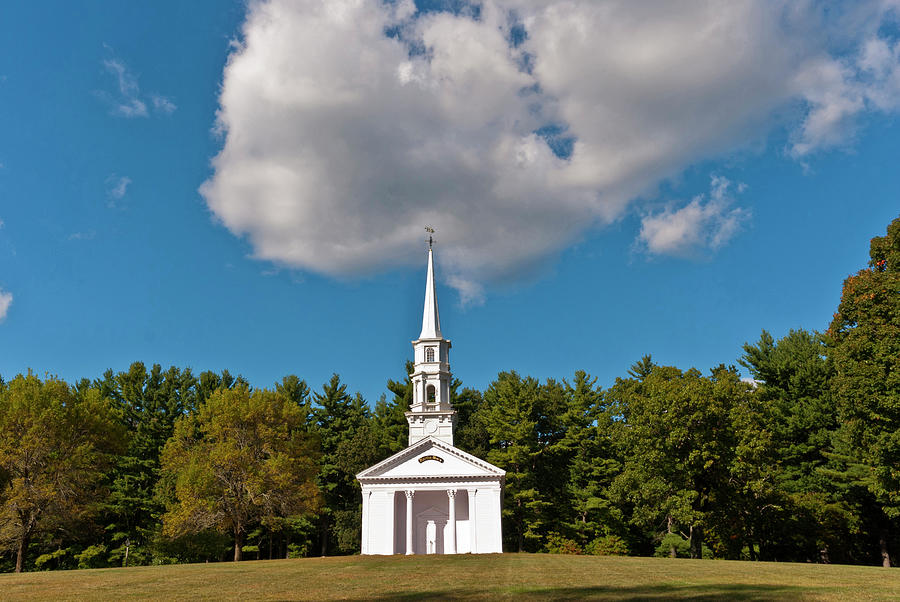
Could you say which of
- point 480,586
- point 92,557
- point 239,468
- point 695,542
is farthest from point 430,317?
point 480,586

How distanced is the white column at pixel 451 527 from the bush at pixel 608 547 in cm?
1235

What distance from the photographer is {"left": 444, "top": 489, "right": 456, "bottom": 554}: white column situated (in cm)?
4581

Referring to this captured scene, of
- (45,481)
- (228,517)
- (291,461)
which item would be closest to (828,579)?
(291,461)

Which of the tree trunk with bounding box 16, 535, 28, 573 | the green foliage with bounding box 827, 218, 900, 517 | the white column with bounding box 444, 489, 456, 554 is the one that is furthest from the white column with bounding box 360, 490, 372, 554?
the green foliage with bounding box 827, 218, 900, 517

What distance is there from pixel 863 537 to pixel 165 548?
5093 cm

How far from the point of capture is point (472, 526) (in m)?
45.3

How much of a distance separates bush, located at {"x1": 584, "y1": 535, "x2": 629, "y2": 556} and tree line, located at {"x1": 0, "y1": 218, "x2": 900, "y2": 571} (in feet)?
0.57

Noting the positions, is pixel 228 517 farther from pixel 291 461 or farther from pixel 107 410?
pixel 107 410

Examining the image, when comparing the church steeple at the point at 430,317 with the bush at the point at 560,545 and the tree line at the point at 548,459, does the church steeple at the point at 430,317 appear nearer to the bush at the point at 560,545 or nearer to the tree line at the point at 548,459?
the tree line at the point at 548,459

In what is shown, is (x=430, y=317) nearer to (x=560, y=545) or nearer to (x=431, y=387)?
(x=431, y=387)

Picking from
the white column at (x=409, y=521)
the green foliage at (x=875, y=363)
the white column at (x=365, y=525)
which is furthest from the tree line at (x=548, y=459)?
the white column at (x=409, y=521)

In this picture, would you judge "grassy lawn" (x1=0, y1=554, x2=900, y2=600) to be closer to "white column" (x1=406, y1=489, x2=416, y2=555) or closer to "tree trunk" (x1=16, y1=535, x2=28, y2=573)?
"tree trunk" (x1=16, y1=535, x2=28, y2=573)

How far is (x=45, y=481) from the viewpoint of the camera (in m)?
38.2

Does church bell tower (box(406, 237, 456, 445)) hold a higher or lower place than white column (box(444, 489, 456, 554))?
higher
